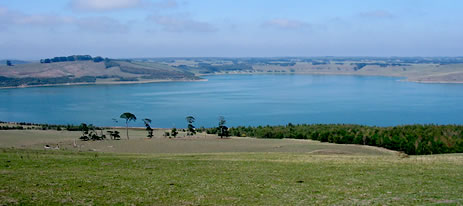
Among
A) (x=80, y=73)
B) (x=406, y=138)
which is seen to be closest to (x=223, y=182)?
(x=406, y=138)

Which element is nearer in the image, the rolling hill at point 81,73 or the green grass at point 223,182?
the green grass at point 223,182

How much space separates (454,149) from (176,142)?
17749mm

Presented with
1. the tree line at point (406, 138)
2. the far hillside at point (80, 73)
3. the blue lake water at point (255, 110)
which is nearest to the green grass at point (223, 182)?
the tree line at point (406, 138)

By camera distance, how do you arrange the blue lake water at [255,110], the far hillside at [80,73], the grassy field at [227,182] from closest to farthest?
the grassy field at [227,182], the blue lake water at [255,110], the far hillside at [80,73]

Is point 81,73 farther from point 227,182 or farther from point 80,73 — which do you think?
point 227,182

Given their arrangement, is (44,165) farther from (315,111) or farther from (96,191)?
(315,111)

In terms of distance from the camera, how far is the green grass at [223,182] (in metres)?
8.41

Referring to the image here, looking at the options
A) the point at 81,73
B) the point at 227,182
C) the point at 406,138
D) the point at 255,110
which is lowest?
the point at 255,110

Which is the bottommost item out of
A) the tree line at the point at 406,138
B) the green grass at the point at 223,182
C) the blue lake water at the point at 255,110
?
the blue lake water at the point at 255,110

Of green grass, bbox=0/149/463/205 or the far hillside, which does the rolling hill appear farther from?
green grass, bbox=0/149/463/205

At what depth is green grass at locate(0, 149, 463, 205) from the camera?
27.6 feet

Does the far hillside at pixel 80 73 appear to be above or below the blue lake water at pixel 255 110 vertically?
above

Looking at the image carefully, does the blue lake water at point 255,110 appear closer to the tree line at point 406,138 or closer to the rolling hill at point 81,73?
the tree line at point 406,138

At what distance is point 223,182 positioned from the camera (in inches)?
410
